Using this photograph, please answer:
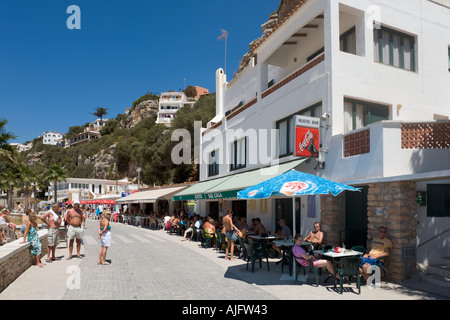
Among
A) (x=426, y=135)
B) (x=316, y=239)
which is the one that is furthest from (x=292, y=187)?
(x=426, y=135)

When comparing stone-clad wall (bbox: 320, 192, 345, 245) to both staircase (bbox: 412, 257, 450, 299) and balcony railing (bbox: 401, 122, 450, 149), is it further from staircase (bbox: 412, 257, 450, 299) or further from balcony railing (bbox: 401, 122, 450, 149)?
balcony railing (bbox: 401, 122, 450, 149)

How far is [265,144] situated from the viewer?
15867mm

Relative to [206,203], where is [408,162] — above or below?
above

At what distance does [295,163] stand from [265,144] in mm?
3483

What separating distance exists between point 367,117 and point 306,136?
2.34 m

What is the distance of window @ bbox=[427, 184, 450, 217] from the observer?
899 cm

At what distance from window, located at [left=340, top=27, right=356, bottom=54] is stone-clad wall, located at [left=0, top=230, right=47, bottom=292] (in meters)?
11.9

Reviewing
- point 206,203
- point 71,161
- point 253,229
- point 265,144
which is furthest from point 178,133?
point 71,161

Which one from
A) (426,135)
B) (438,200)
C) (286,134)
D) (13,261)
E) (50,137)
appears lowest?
(13,261)

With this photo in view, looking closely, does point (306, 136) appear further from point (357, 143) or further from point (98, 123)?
point (98, 123)

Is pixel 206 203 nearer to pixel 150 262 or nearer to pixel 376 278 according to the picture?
pixel 150 262

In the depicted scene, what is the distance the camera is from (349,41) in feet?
42.2

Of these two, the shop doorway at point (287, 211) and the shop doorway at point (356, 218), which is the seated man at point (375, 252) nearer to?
the shop doorway at point (356, 218)

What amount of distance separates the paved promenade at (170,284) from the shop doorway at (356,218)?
2.26 m
